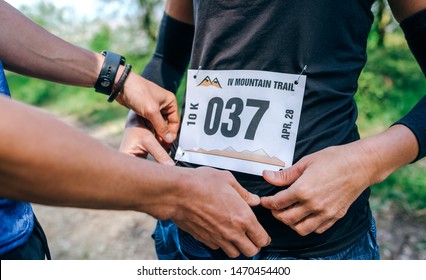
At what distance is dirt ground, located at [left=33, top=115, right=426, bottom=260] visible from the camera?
3.09m

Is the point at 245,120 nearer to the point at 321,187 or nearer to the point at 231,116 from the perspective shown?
the point at 231,116

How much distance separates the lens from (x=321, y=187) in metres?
1.00

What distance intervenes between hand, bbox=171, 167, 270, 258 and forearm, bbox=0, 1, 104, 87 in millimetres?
636

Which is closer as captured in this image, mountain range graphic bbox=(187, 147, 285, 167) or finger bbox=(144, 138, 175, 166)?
mountain range graphic bbox=(187, 147, 285, 167)

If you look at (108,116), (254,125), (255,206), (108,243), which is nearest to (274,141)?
(254,125)

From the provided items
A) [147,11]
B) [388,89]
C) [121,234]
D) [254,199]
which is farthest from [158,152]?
[147,11]

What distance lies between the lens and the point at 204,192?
3.14 ft

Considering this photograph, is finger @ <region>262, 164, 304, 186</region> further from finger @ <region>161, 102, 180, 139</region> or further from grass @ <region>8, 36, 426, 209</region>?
grass @ <region>8, 36, 426, 209</region>

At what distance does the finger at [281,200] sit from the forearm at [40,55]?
76 centimetres

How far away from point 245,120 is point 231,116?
49mm

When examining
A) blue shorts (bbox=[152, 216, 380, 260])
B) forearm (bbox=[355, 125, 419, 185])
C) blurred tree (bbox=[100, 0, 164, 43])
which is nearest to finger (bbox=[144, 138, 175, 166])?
blue shorts (bbox=[152, 216, 380, 260])

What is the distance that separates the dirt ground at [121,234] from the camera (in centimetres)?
309

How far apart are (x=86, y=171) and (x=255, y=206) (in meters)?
0.54

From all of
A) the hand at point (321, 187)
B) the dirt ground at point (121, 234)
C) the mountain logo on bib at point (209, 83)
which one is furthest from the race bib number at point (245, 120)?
the dirt ground at point (121, 234)
